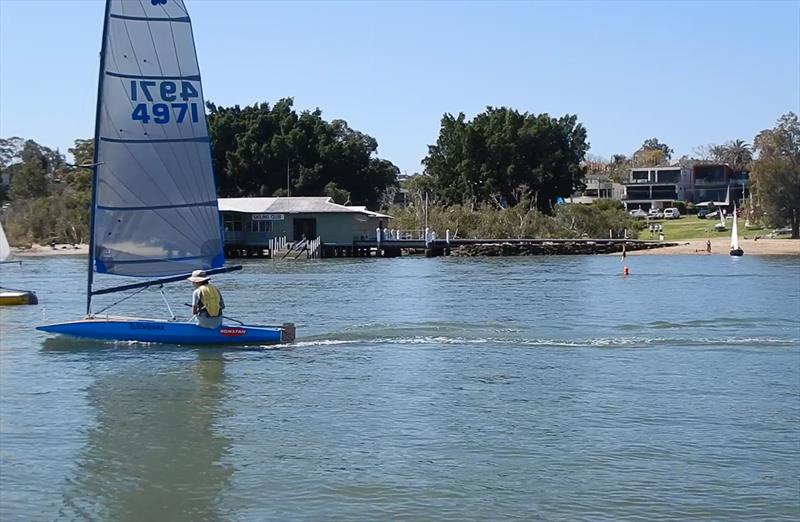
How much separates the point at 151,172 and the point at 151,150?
46 cm

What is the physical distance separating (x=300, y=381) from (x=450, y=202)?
75.2 metres

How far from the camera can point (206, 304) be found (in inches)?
912

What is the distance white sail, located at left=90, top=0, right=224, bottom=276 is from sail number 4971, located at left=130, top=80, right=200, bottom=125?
0.07 feet

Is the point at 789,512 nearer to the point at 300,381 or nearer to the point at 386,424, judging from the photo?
the point at 386,424

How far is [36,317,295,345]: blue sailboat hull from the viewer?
23.3 metres

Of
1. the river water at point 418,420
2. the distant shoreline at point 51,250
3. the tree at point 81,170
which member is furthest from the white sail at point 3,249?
the tree at point 81,170

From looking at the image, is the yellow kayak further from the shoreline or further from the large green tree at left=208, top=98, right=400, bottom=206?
the large green tree at left=208, top=98, right=400, bottom=206

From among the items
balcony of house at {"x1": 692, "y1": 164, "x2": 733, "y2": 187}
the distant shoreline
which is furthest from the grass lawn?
the distant shoreline

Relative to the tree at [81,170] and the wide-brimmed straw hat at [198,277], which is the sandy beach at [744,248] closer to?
the tree at [81,170]

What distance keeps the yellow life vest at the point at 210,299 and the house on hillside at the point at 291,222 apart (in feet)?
181

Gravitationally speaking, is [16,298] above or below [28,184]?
below

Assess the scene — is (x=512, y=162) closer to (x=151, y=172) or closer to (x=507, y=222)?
(x=507, y=222)

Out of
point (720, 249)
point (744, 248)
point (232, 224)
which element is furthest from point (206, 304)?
point (744, 248)

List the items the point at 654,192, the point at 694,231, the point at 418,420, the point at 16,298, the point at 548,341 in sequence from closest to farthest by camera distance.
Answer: the point at 418,420 → the point at 548,341 → the point at 16,298 → the point at 694,231 → the point at 654,192
